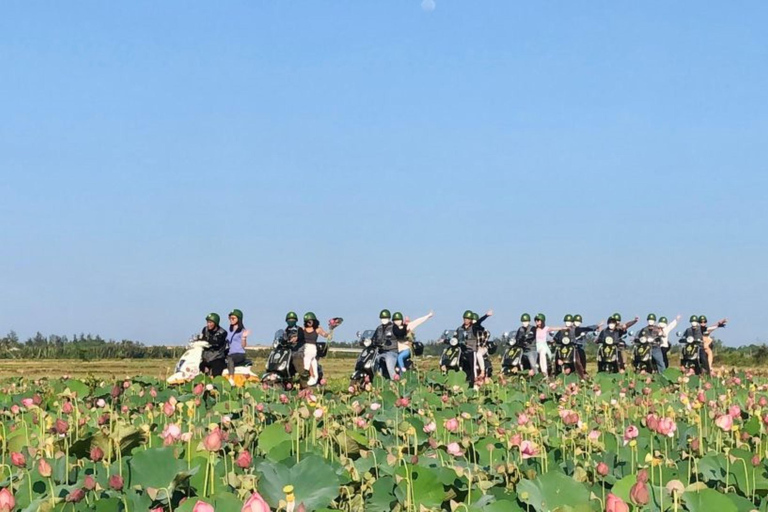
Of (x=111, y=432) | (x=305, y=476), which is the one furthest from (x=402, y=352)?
(x=305, y=476)

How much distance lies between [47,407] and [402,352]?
32.0 ft

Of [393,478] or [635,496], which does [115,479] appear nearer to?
[393,478]

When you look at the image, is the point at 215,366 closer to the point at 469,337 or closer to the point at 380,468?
Result: the point at 469,337

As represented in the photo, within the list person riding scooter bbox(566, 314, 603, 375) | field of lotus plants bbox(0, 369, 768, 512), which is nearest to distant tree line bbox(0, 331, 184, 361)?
person riding scooter bbox(566, 314, 603, 375)

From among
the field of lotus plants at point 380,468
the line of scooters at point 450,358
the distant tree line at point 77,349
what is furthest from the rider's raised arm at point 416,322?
the distant tree line at point 77,349

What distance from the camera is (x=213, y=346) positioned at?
1553cm

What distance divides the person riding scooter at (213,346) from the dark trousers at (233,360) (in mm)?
229

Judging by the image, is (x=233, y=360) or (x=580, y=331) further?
(x=580, y=331)

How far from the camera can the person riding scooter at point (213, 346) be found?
1552 cm

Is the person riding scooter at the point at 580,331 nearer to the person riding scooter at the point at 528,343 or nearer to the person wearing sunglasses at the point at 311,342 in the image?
the person riding scooter at the point at 528,343

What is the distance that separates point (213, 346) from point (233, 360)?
649mm

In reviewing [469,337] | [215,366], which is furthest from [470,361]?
[215,366]

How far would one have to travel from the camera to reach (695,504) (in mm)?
3521

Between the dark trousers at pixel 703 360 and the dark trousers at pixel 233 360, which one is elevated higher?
the dark trousers at pixel 233 360
